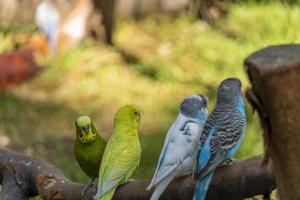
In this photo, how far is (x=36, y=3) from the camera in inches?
284

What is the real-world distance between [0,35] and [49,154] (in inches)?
80.0

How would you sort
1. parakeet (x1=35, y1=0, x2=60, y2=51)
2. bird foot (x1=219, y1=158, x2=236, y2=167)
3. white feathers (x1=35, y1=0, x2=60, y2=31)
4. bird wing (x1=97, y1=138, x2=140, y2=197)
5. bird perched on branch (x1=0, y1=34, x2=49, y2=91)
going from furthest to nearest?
white feathers (x1=35, y1=0, x2=60, y2=31) → parakeet (x1=35, y1=0, x2=60, y2=51) → bird perched on branch (x1=0, y1=34, x2=49, y2=91) → bird wing (x1=97, y1=138, x2=140, y2=197) → bird foot (x1=219, y1=158, x2=236, y2=167)

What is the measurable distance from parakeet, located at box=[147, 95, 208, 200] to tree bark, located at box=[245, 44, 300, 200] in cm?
53

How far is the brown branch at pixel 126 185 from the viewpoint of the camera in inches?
74.4

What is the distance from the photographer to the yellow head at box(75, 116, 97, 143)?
2.46 meters

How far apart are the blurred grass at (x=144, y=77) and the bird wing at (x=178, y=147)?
2.60m

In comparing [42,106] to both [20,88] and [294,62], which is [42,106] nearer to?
[20,88]

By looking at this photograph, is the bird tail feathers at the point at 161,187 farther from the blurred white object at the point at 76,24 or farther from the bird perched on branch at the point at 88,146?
the blurred white object at the point at 76,24

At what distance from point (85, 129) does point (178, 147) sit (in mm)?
485

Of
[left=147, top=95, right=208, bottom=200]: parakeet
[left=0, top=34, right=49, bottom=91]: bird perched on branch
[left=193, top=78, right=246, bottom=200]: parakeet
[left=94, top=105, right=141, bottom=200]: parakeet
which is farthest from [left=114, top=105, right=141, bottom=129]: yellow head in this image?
[left=0, top=34, right=49, bottom=91]: bird perched on branch

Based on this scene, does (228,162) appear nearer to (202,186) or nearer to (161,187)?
(202,186)

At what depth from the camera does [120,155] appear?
2.36m

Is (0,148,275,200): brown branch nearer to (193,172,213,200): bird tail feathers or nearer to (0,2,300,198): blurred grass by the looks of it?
(193,172,213,200): bird tail feathers

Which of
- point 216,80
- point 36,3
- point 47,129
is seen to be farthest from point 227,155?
point 36,3
